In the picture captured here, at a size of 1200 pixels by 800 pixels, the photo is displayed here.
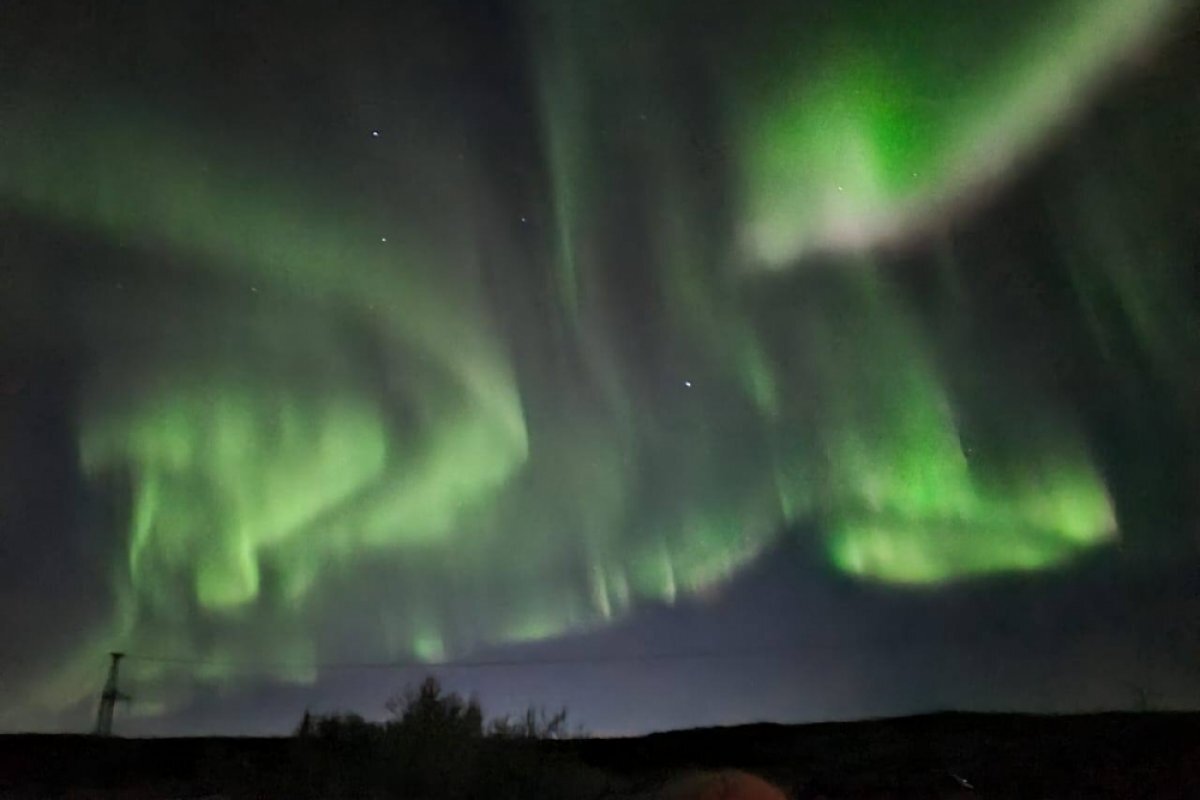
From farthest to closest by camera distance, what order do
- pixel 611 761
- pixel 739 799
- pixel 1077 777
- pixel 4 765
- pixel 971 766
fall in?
1. pixel 611 761
2. pixel 4 765
3. pixel 971 766
4. pixel 1077 777
5. pixel 739 799

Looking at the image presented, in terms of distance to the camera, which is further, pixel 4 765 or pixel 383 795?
pixel 4 765

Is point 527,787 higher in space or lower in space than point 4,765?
lower

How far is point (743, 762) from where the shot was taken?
19312mm

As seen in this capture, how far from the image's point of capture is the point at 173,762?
19891mm

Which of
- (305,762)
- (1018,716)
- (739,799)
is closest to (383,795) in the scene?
(305,762)

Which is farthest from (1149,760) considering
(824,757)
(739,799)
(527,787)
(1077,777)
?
(527,787)

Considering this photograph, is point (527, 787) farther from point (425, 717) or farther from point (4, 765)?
point (4, 765)

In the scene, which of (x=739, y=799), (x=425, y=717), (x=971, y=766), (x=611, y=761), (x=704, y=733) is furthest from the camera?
(x=704, y=733)

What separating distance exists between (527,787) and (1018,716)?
31.8ft

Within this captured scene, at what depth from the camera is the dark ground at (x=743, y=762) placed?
15.1 meters

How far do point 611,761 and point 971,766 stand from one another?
6858mm

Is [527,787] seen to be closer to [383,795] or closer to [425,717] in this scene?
[383,795]

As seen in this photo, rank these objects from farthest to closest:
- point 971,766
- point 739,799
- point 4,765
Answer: point 4,765, point 971,766, point 739,799

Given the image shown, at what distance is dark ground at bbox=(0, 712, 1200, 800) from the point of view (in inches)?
596
